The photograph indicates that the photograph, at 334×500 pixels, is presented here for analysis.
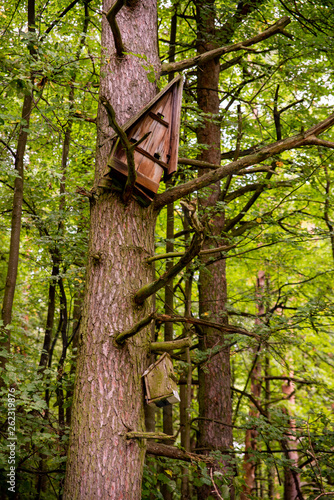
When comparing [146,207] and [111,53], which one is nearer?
[146,207]

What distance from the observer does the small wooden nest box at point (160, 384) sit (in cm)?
263

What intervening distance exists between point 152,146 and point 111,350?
1535mm

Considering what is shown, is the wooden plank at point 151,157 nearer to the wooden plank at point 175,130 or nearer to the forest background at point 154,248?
the wooden plank at point 175,130

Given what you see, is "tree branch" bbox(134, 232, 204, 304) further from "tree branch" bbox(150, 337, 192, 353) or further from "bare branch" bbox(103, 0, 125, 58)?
"bare branch" bbox(103, 0, 125, 58)

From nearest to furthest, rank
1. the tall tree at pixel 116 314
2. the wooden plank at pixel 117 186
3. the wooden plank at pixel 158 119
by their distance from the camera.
Answer: the tall tree at pixel 116 314 < the wooden plank at pixel 117 186 < the wooden plank at pixel 158 119

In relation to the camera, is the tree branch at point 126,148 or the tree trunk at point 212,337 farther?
the tree trunk at point 212,337

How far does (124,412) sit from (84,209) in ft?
14.3

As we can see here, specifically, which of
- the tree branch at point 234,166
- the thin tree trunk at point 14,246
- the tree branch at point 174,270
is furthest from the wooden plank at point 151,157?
the thin tree trunk at point 14,246

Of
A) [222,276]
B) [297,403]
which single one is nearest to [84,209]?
[222,276]

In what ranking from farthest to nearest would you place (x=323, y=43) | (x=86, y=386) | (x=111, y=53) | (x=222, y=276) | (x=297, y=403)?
(x=297, y=403) → (x=222, y=276) → (x=323, y=43) → (x=111, y=53) → (x=86, y=386)

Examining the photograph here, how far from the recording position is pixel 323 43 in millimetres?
5270

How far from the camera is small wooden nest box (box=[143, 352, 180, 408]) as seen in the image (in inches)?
104

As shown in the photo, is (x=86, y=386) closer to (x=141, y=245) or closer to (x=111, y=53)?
(x=141, y=245)

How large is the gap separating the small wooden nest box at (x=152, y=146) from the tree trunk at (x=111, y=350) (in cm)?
15
